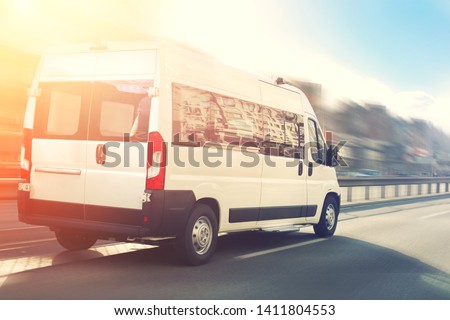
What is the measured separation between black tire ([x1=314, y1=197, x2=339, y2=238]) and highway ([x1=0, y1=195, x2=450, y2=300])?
199mm

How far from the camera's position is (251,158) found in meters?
8.52

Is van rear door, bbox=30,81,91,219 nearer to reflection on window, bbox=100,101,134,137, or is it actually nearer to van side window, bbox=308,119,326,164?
reflection on window, bbox=100,101,134,137

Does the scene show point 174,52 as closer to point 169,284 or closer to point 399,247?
point 169,284

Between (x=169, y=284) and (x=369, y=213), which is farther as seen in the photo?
(x=369, y=213)

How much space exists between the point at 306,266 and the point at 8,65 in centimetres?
1688

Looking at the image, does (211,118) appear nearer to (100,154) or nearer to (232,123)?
(232,123)

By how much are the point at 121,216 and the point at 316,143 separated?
472 cm

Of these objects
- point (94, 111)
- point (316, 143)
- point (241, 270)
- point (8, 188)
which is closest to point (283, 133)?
point (316, 143)

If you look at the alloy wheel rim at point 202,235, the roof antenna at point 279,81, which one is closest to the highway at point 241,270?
the alloy wheel rim at point 202,235

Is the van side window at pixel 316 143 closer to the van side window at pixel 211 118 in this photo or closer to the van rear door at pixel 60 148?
the van side window at pixel 211 118

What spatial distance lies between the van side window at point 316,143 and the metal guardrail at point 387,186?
37.8 feet

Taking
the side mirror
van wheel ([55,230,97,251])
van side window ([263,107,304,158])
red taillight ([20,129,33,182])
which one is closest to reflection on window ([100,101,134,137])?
red taillight ([20,129,33,182])

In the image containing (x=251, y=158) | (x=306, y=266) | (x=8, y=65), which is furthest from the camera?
(x=8, y=65)
